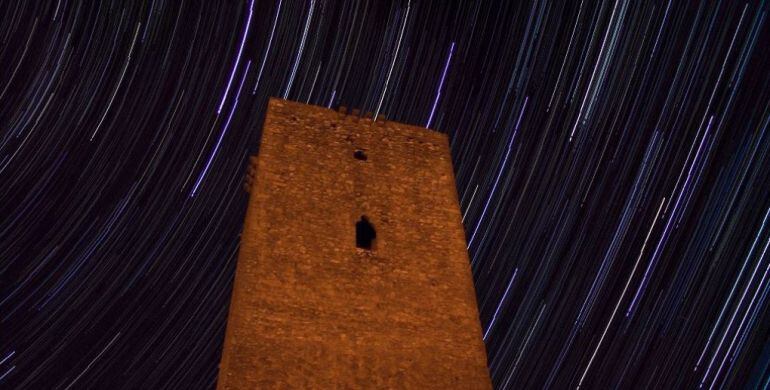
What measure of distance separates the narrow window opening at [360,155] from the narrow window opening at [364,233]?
1235mm

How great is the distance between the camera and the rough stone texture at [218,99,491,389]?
7898 mm

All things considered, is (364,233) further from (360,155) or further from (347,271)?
(360,155)

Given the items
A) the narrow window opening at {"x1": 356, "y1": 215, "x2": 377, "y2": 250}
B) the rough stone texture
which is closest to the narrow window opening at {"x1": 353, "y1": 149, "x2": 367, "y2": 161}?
the rough stone texture

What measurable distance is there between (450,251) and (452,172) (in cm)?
186

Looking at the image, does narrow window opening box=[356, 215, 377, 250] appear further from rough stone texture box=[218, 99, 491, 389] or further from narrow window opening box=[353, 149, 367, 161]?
narrow window opening box=[353, 149, 367, 161]

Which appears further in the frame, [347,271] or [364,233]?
[364,233]

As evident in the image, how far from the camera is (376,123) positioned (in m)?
11.1

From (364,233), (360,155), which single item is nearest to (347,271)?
(364,233)

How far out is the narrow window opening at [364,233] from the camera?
9492 mm

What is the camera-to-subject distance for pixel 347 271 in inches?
347

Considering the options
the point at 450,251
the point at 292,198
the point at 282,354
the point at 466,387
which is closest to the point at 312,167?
the point at 292,198

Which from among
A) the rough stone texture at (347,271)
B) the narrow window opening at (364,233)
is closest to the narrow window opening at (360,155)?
the rough stone texture at (347,271)

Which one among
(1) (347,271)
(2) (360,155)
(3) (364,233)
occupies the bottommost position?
(1) (347,271)

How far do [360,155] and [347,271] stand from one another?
2.34 meters
